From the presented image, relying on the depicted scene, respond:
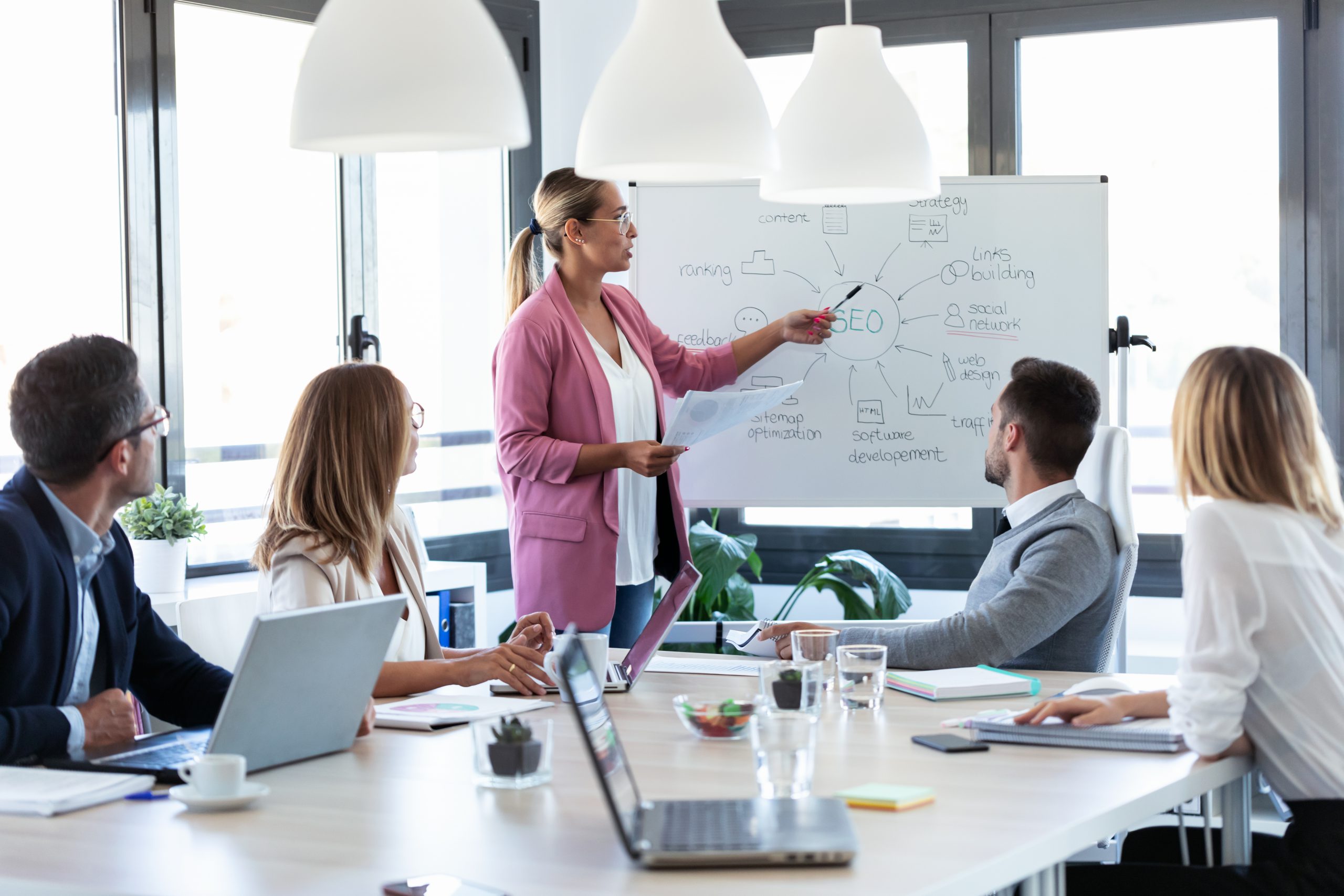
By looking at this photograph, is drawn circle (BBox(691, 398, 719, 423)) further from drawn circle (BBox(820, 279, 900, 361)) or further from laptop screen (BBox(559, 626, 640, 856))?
laptop screen (BBox(559, 626, 640, 856))

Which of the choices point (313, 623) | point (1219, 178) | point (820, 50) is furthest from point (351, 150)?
point (1219, 178)

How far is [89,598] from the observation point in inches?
71.9

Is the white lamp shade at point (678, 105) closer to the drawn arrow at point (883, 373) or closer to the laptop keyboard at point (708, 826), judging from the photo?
the laptop keyboard at point (708, 826)

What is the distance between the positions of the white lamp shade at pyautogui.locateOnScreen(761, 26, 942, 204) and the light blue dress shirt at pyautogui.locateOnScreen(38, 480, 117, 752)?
3.85 feet

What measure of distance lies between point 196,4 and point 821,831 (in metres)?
3.11

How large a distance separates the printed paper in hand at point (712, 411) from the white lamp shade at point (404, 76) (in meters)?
1.11

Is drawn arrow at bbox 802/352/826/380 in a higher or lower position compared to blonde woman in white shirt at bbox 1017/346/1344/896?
higher

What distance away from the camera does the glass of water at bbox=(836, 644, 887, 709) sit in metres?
1.90

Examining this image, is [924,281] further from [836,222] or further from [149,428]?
[149,428]

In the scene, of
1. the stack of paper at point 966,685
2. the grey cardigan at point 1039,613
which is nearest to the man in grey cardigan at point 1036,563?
the grey cardigan at point 1039,613

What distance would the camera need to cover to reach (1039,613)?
221cm

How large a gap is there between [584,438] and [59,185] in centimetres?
146

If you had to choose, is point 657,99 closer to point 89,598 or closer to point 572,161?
point 89,598

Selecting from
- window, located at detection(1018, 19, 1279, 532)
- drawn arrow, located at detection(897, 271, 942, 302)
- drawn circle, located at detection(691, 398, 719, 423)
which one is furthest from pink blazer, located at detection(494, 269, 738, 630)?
window, located at detection(1018, 19, 1279, 532)
